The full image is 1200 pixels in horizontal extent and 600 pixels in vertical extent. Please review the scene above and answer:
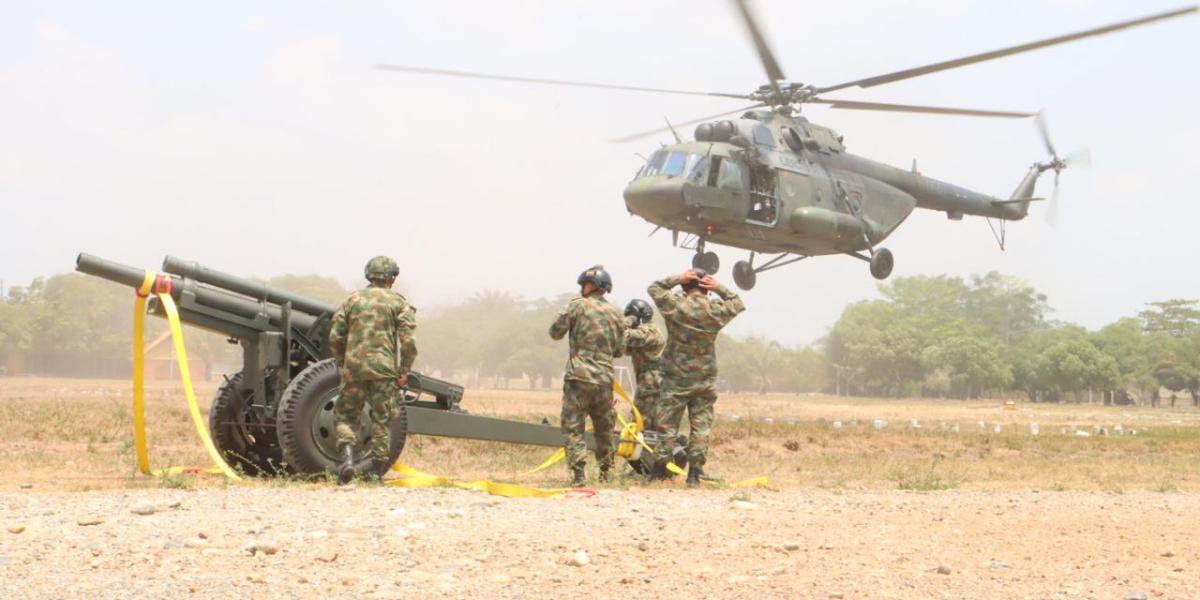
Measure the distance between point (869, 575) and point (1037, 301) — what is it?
430 ft

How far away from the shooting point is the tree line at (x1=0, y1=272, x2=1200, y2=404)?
83750 mm

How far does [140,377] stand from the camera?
29.2ft

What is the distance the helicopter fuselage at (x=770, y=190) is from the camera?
22250 millimetres

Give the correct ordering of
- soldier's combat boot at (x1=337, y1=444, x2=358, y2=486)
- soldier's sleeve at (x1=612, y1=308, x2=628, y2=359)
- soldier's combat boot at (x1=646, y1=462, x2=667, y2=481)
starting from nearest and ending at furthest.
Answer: soldier's combat boot at (x1=337, y1=444, x2=358, y2=486), soldier's sleeve at (x1=612, y1=308, x2=628, y2=359), soldier's combat boot at (x1=646, y1=462, x2=667, y2=481)

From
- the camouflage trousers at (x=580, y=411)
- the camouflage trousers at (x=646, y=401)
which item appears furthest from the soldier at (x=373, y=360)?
the camouflage trousers at (x=646, y=401)

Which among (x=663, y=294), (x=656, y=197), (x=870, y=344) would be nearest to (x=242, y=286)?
(x=663, y=294)

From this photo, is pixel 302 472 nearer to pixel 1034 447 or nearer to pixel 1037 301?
pixel 1034 447

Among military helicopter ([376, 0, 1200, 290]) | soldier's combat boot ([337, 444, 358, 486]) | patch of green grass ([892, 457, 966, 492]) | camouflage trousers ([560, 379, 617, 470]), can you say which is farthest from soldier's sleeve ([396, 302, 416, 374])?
military helicopter ([376, 0, 1200, 290])

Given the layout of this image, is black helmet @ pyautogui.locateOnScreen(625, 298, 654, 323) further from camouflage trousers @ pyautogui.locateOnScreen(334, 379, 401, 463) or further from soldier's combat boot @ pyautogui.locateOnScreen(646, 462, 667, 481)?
camouflage trousers @ pyautogui.locateOnScreen(334, 379, 401, 463)

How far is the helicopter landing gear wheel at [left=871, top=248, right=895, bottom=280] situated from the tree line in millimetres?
47028

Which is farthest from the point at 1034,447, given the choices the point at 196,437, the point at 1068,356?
the point at 1068,356

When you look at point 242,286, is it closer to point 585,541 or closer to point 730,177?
point 585,541

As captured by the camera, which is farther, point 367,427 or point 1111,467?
point 1111,467

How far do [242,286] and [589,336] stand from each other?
2.73 metres
